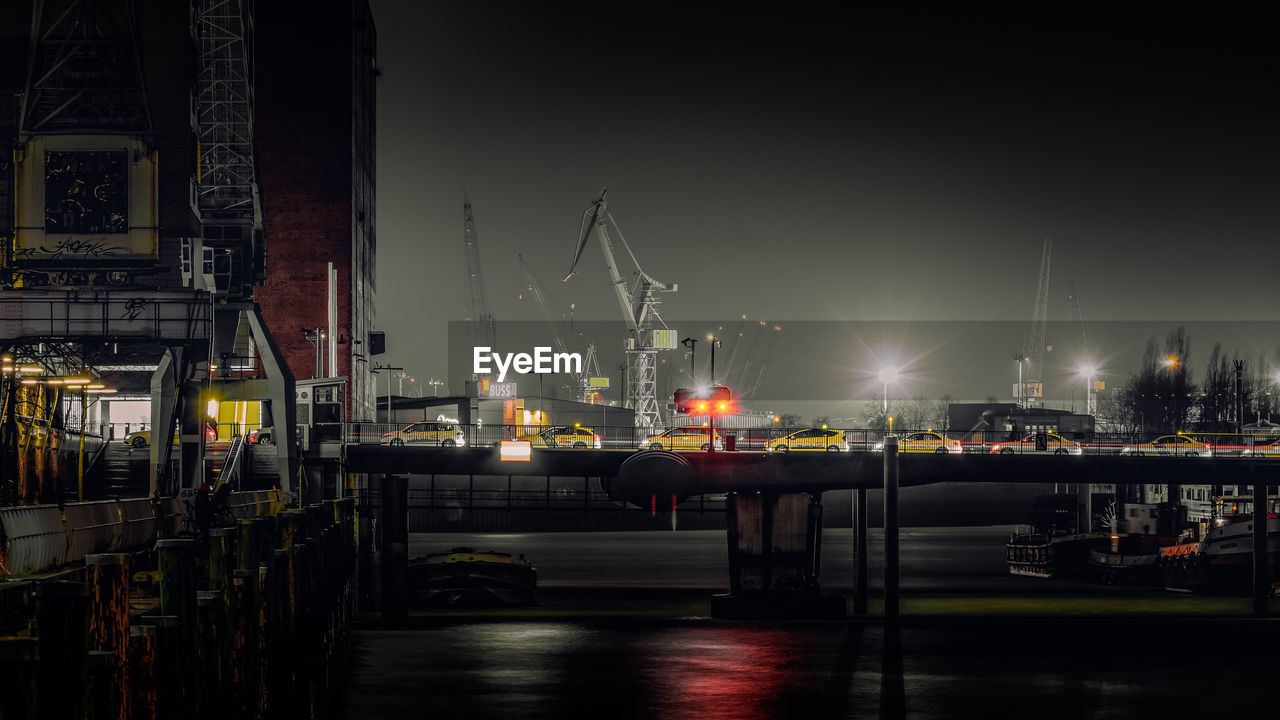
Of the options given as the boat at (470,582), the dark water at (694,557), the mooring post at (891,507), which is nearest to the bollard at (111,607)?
the mooring post at (891,507)

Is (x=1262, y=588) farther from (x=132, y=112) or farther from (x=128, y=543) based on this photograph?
(x=132, y=112)

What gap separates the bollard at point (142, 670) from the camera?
1550 centimetres

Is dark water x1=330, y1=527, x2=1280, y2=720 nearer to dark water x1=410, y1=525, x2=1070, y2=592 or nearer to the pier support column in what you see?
the pier support column

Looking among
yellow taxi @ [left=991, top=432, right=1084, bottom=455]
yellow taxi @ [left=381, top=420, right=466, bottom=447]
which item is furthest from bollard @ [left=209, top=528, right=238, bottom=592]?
yellow taxi @ [left=991, top=432, right=1084, bottom=455]

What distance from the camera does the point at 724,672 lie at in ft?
182

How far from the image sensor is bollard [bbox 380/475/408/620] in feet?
228

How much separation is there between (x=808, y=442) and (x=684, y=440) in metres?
7.03

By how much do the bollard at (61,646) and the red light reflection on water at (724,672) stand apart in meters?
37.0

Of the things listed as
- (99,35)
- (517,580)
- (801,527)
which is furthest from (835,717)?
(99,35)

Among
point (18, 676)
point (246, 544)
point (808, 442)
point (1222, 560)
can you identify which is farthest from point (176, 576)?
point (1222, 560)

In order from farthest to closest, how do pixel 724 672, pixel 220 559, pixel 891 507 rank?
pixel 891 507, pixel 724 672, pixel 220 559

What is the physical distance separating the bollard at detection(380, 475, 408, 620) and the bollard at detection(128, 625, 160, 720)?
53901mm

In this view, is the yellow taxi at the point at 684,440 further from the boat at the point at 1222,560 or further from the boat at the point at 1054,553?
the boat at the point at 1054,553

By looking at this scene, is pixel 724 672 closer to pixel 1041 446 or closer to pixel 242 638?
pixel 1041 446
